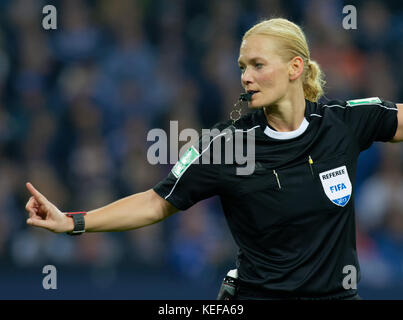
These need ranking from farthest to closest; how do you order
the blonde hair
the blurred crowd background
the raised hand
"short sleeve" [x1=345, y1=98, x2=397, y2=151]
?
the blurred crowd background, "short sleeve" [x1=345, y1=98, x2=397, y2=151], the blonde hair, the raised hand

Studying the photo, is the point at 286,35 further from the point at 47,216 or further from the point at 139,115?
the point at 139,115

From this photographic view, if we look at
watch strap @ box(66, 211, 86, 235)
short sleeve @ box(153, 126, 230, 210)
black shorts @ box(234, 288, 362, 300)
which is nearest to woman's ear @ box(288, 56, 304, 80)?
short sleeve @ box(153, 126, 230, 210)

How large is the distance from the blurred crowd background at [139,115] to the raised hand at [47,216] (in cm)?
262

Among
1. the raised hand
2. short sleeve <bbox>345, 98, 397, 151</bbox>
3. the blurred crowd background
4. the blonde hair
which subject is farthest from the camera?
the blurred crowd background

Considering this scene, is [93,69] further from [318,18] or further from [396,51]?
[396,51]

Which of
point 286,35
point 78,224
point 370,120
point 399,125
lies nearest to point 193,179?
point 78,224

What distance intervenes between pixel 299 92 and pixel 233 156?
48cm

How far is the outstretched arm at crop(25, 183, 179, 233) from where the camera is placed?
3.54 meters

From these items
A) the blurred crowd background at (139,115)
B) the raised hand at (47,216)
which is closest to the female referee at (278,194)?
the raised hand at (47,216)

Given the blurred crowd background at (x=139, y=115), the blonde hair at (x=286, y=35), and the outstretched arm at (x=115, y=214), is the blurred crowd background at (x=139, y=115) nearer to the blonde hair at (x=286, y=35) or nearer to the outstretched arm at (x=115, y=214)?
the outstretched arm at (x=115, y=214)

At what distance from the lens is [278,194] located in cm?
358

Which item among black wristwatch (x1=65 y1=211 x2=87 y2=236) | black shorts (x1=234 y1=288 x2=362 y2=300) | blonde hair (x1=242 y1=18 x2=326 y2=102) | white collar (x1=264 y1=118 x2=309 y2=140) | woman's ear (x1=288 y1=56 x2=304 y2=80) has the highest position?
blonde hair (x1=242 y1=18 x2=326 y2=102)

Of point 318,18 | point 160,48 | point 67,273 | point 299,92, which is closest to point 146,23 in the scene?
point 160,48

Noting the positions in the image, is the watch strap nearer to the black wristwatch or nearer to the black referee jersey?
the black wristwatch
